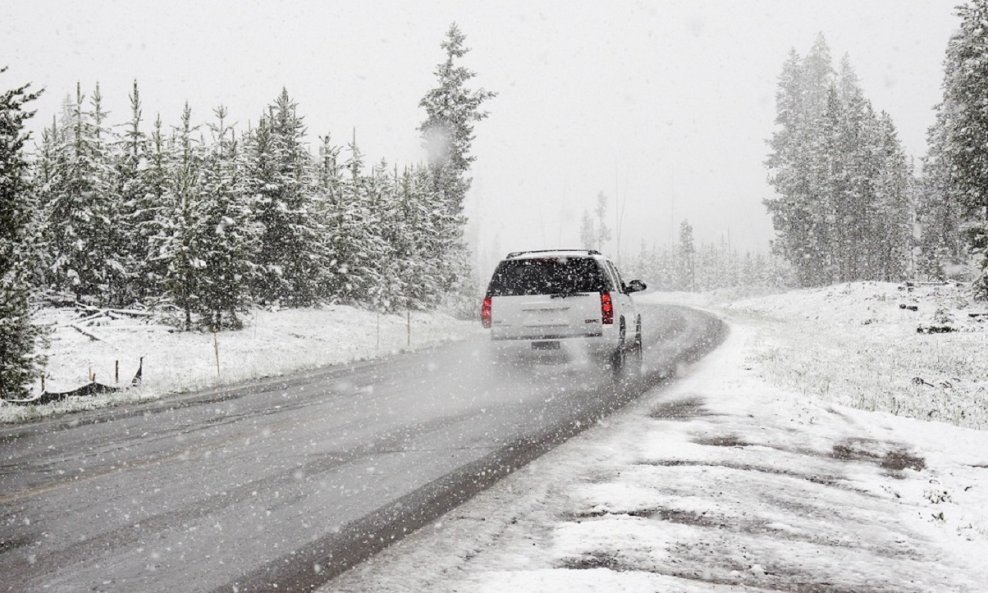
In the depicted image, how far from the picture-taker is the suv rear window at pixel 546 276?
39.2 feet

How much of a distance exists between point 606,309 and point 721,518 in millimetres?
7623

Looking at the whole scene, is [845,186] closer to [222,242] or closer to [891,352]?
[891,352]

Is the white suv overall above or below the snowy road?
above

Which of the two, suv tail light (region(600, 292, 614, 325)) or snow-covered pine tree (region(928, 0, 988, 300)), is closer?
suv tail light (region(600, 292, 614, 325))

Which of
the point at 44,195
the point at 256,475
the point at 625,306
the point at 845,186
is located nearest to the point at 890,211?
the point at 845,186

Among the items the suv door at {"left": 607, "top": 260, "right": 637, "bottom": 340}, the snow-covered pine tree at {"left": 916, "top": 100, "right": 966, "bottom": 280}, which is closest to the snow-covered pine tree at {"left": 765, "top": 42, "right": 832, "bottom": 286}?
the snow-covered pine tree at {"left": 916, "top": 100, "right": 966, "bottom": 280}

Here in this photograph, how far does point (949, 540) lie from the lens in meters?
4.05

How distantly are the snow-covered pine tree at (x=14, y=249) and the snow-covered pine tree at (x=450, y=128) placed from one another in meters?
27.1

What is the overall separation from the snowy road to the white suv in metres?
1.09

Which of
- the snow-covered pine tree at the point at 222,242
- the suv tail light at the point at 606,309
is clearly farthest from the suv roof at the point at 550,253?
the snow-covered pine tree at the point at 222,242

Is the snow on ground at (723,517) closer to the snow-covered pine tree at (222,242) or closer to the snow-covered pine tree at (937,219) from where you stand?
the snow-covered pine tree at (222,242)

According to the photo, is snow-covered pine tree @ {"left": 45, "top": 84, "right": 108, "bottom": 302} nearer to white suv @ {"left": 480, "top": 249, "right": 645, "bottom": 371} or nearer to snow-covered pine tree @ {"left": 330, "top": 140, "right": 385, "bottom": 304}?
snow-covered pine tree @ {"left": 330, "top": 140, "right": 385, "bottom": 304}

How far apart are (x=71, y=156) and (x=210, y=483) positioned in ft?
88.0

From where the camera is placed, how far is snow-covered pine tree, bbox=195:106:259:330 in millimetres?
21625
